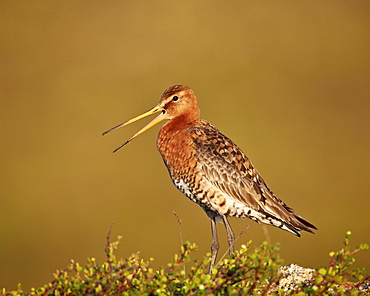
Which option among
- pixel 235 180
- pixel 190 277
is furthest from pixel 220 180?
pixel 190 277


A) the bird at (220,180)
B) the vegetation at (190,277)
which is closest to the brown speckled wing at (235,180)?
the bird at (220,180)

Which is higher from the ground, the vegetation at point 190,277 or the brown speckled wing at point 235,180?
the brown speckled wing at point 235,180

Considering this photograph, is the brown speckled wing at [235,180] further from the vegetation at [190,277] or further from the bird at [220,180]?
the vegetation at [190,277]

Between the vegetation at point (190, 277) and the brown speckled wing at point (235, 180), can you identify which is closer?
the vegetation at point (190, 277)

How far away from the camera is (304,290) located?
5.70m

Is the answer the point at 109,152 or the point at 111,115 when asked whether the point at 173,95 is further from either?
the point at 111,115

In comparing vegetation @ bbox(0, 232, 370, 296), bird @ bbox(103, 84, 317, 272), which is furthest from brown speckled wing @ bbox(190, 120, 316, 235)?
vegetation @ bbox(0, 232, 370, 296)

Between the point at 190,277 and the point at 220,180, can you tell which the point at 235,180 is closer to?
the point at 220,180

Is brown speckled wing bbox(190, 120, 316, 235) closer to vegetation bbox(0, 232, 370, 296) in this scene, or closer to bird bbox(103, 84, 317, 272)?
bird bbox(103, 84, 317, 272)

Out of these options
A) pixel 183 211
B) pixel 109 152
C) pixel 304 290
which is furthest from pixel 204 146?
pixel 109 152

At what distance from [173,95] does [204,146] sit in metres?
0.96

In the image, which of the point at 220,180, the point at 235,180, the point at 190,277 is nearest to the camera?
the point at 190,277

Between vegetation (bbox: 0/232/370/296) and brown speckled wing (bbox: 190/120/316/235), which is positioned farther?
brown speckled wing (bbox: 190/120/316/235)

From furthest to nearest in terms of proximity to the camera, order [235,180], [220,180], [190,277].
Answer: [235,180]
[220,180]
[190,277]
